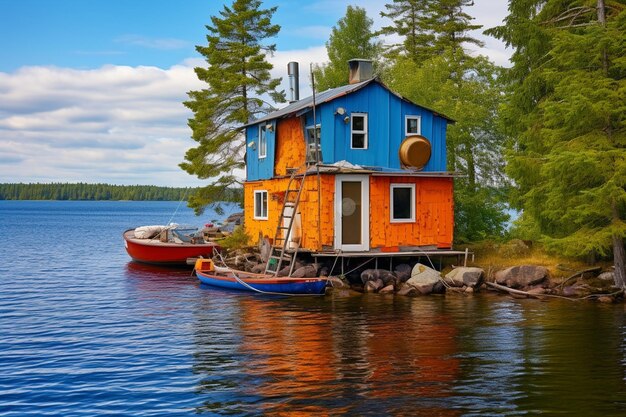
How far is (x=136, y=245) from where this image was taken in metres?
42.0

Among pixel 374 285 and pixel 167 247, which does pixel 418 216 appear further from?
pixel 167 247

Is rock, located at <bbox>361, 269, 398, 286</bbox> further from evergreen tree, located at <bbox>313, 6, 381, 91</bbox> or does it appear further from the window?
evergreen tree, located at <bbox>313, 6, 381, 91</bbox>

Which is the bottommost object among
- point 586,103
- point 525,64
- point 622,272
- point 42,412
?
point 42,412

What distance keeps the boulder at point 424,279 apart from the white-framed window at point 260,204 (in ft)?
32.0

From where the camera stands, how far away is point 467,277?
1074 inches

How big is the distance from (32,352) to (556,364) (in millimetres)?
13533

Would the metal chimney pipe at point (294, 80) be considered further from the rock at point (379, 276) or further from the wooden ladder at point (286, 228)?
the rock at point (379, 276)

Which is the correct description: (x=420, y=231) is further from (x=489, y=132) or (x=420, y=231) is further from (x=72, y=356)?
(x=72, y=356)

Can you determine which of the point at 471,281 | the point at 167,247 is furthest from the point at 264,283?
the point at 167,247

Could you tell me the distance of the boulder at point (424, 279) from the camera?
27.1 meters

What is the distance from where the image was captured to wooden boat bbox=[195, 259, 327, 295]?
25984 millimetres

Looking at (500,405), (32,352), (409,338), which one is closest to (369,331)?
(409,338)

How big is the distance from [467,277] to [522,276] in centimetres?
214

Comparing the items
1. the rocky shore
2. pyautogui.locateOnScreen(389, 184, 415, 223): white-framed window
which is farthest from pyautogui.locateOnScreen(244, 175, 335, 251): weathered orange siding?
pyautogui.locateOnScreen(389, 184, 415, 223): white-framed window
